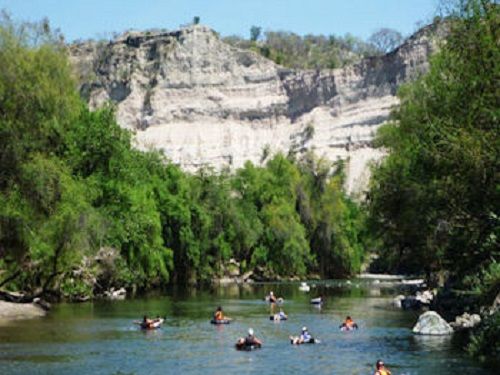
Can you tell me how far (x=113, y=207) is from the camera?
52.1 metres

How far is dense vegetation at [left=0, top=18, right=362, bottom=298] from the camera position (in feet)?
117

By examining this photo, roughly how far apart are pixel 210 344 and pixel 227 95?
14298 centimetres

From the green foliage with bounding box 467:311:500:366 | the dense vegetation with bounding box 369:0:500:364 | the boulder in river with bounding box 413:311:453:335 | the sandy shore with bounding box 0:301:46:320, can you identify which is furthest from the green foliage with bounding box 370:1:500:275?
the sandy shore with bounding box 0:301:46:320

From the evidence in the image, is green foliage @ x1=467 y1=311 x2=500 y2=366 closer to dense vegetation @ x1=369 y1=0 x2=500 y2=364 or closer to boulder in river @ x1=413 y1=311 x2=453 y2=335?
dense vegetation @ x1=369 y1=0 x2=500 y2=364

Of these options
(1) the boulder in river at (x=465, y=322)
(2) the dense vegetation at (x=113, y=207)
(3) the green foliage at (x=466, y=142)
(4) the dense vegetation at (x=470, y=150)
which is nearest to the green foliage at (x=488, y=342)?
(4) the dense vegetation at (x=470, y=150)

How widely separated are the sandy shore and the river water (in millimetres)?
776

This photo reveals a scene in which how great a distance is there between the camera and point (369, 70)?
170 m

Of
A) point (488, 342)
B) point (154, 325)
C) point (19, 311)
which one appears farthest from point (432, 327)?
point (19, 311)

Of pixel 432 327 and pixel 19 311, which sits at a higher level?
pixel 19 311

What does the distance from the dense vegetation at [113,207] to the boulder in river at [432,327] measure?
639 inches

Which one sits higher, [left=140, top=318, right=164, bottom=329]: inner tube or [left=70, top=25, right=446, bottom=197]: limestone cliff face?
[left=70, top=25, right=446, bottom=197]: limestone cliff face

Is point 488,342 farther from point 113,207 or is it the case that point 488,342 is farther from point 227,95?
point 227,95

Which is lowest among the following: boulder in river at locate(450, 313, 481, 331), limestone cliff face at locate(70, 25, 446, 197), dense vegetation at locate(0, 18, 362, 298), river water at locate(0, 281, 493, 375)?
river water at locate(0, 281, 493, 375)

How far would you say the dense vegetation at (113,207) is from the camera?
3581 centimetres
